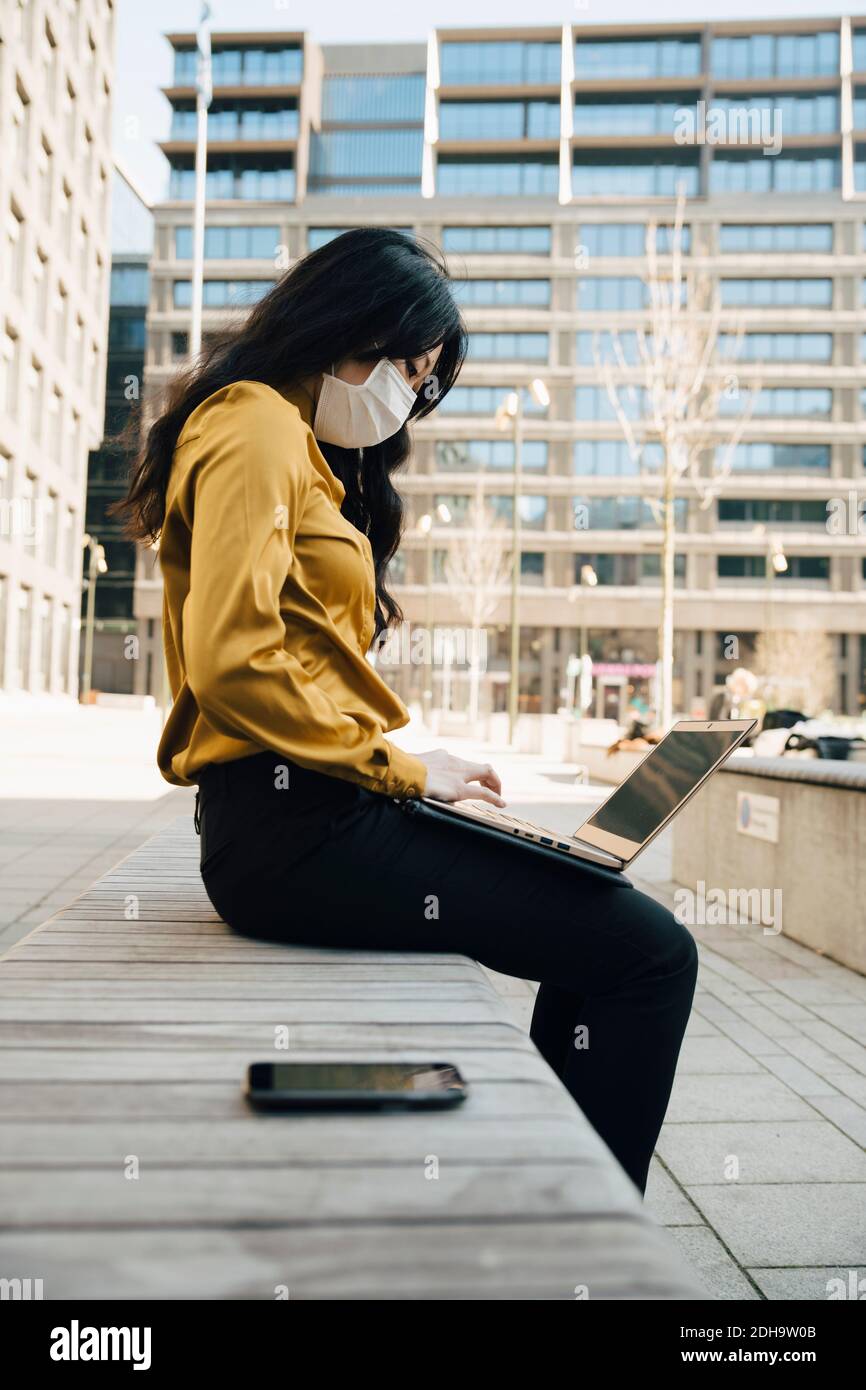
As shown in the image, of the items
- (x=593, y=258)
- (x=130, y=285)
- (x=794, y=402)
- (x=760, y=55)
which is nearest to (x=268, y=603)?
(x=794, y=402)

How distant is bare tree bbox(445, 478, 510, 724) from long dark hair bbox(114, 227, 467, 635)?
4668cm

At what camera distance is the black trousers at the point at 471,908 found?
6.51ft

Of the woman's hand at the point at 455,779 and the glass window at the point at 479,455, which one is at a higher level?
the glass window at the point at 479,455

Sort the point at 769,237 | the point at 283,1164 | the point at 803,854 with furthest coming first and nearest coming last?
1. the point at 769,237
2. the point at 803,854
3. the point at 283,1164

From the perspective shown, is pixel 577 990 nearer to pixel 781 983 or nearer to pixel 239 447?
pixel 239 447

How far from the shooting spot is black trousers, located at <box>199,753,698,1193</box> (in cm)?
199

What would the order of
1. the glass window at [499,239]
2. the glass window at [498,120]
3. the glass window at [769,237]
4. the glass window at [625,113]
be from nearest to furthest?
the glass window at [769,237]
the glass window at [499,239]
the glass window at [625,113]
the glass window at [498,120]

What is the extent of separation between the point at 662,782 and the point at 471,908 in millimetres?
636

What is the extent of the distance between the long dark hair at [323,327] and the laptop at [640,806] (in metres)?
0.88

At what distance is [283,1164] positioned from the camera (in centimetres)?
116

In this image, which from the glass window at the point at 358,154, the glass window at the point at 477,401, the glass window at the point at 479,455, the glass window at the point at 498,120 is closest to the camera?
the glass window at the point at 479,455

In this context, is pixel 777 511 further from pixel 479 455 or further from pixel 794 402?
pixel 479 455

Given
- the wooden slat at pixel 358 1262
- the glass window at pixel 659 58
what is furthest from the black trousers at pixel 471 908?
the glass window at pixel 659 58

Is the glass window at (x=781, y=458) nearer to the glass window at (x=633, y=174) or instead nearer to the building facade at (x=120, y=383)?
the glass window at (x=633, y=174)
